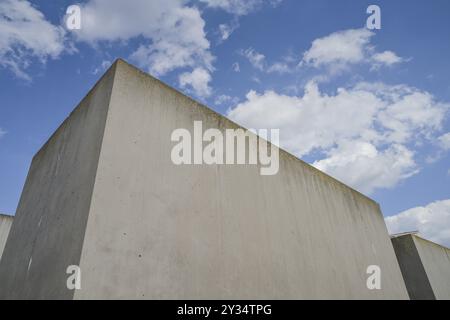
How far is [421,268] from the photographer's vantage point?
8133mm

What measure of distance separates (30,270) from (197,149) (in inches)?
79.4

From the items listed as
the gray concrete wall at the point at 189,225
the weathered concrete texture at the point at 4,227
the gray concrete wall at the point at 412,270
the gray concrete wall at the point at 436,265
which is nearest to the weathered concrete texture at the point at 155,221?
the gray concrete wall at the point at 189,225

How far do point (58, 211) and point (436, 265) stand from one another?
1038cm

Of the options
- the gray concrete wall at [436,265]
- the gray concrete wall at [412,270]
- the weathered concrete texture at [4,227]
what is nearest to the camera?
the gray concrete wall at [412,270]

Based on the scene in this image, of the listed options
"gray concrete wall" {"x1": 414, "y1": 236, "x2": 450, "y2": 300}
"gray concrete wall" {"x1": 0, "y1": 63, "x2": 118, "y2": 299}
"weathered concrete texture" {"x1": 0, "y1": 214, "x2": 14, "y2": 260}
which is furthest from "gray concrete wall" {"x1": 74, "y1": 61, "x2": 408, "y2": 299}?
"weathered concrete texture" {"x1": 0, "y1": 214, "x2": 14, "y2": 260}

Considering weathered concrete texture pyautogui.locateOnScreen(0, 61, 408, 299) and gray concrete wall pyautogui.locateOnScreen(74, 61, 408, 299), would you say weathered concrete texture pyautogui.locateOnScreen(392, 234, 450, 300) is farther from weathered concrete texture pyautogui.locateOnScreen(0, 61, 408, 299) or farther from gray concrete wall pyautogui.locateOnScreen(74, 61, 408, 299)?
weathered concrete texture pyautogui.locateOnScreen(0, 61, 408, 299)

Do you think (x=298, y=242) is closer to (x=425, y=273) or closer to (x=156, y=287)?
(x=156, y=287)

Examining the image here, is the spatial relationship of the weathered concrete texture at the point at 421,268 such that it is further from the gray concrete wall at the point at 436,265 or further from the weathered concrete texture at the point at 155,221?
the weathered concrete texture at the point at 155,221

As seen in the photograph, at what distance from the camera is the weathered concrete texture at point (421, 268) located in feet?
26.2

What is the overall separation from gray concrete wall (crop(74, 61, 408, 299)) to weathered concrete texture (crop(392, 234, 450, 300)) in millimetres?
4553

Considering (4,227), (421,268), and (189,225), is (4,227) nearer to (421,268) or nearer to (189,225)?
(189,225)

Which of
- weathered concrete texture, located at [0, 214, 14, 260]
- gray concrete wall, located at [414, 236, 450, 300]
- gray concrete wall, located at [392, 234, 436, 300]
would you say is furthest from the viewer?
weathered concrete texture, located at [0, 214, 14, 260]

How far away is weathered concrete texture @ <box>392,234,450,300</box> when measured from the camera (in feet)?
26.2
